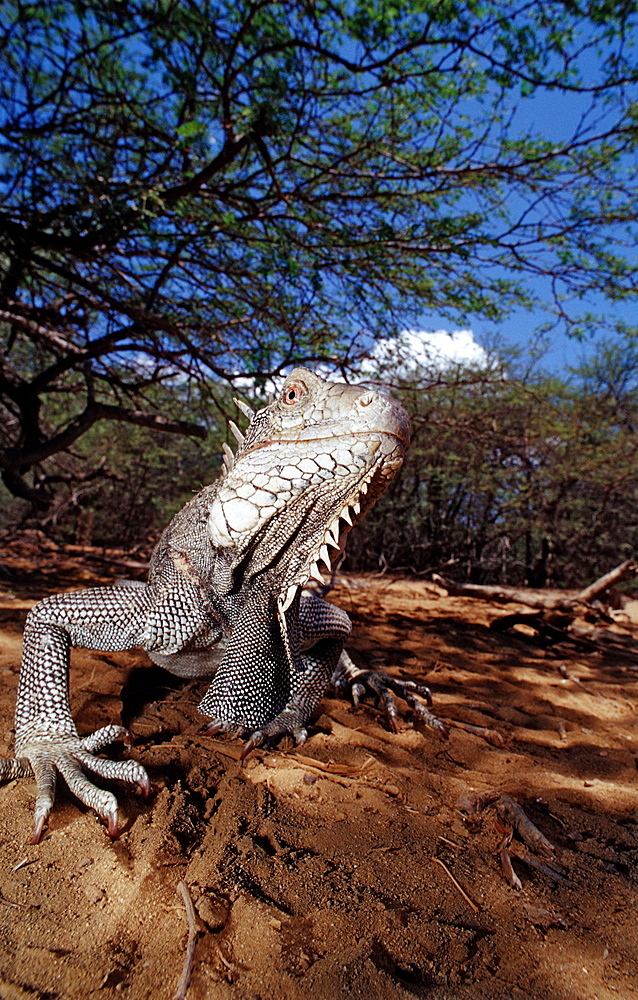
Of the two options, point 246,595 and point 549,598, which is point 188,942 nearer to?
point 246,595

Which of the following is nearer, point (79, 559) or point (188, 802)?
point (188, 802)

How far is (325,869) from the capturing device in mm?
1767

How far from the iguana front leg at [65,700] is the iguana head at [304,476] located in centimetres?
61

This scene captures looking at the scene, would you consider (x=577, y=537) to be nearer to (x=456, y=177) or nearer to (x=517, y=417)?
(x=517, y=417)

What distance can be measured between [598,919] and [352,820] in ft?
2.80

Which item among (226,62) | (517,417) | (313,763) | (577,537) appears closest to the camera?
(313,763)

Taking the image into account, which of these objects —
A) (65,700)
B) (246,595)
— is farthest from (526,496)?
(65,700)

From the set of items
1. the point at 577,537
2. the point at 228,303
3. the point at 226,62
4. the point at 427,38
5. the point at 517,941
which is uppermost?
the point at 427,38

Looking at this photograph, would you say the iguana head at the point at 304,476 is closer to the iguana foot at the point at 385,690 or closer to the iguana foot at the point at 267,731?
the iguana foot at the point at 267,731

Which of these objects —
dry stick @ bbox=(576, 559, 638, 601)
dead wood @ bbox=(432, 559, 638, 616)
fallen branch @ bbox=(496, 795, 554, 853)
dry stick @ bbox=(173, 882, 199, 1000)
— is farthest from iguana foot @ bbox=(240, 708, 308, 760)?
dry stick @ bbox=(576, 559, 638, 601)

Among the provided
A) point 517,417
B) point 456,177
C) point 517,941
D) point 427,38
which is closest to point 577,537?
point 517,417

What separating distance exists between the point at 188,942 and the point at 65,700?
1326 mm

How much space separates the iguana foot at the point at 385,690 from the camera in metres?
3.27

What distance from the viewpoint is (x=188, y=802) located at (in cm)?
203
